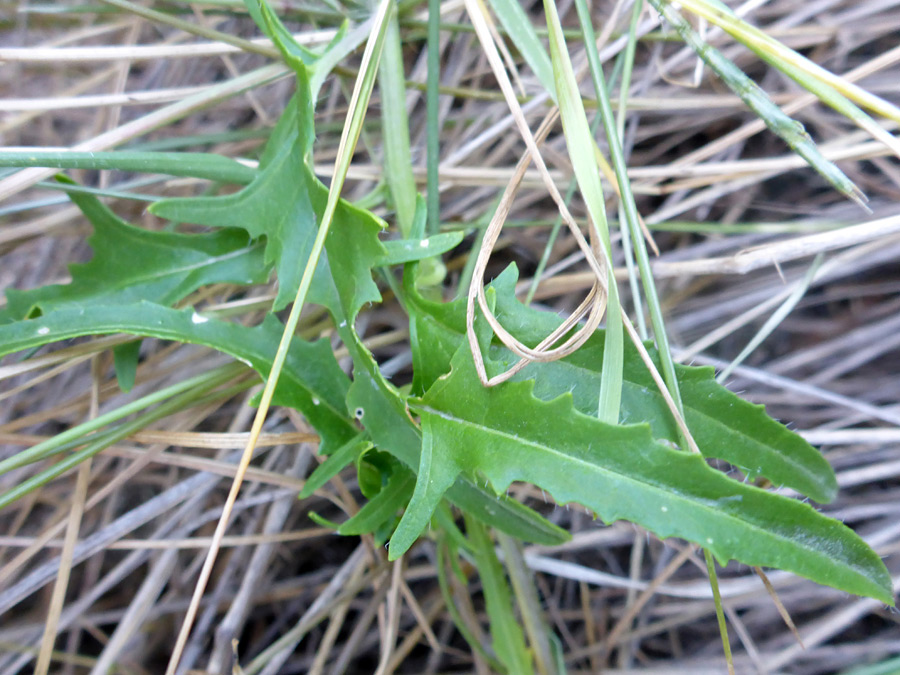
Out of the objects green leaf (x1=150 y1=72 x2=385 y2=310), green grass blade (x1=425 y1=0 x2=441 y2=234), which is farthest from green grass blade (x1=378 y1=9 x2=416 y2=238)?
green leaf (x1=150 y1=72 x2=385 y2=310)

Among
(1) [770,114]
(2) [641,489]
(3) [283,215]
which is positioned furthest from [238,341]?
(1) [770,114]

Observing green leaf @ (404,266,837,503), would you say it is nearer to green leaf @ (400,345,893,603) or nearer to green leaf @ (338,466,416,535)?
green leaf @ (400,345,893,603)

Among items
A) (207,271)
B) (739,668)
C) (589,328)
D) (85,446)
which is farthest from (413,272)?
(739,668)

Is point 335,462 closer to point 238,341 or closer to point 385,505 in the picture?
point 385,505

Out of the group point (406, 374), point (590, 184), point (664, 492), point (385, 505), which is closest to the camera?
point (664, 492)

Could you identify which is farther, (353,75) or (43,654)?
(353,75)

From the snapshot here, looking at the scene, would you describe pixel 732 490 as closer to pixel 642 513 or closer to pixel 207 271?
pixel 642 513
